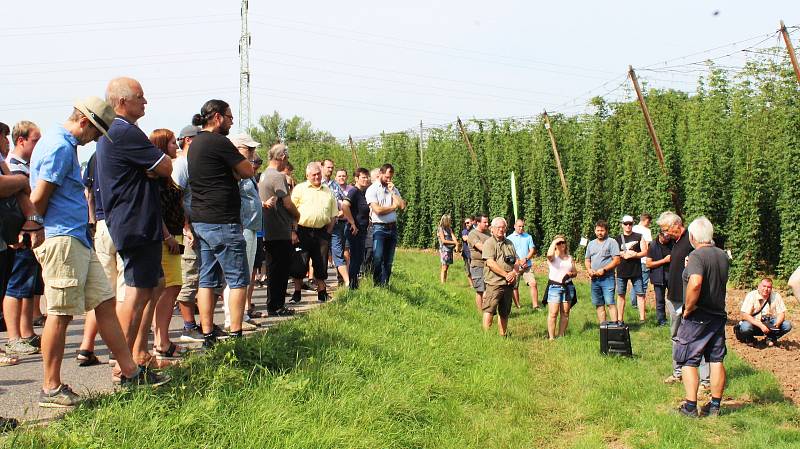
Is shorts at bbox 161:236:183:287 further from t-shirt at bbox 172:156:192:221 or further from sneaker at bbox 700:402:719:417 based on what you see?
sneaker at bbox 700:402:719:417

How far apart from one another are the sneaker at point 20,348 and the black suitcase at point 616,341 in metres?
7.26

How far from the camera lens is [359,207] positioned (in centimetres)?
1198

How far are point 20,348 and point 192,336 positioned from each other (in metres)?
1.58

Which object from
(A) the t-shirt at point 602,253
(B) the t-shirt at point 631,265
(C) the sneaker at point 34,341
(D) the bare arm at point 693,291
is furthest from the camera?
(B) the t-shirt at point 631,265

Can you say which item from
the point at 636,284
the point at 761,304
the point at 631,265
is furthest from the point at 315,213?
the point at 761,304

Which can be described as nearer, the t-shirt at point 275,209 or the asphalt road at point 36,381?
the asphalt road at point 36,381

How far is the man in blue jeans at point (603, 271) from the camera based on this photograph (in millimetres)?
12672

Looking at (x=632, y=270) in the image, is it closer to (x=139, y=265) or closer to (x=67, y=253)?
(x=139, y=265)

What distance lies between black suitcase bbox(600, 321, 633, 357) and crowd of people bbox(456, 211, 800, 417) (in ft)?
2.84

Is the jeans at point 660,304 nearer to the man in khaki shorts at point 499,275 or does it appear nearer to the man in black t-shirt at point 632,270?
the man in black t-shirt at point 632,270

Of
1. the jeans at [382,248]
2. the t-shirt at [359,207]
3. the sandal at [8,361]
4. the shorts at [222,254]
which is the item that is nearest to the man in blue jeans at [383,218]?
the jeans at [382,248]

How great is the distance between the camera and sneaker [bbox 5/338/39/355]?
6781 mm

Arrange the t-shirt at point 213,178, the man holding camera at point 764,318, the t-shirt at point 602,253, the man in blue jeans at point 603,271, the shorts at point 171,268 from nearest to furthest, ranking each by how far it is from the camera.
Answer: the shorts at point 171,268 < the t-shirt at point 213,178 < the man holding camera at point 764,318 < the man in blue jeans at point 603,271 < the t-shirt at point 602,253

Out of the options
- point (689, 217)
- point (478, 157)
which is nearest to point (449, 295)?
point (689, 217)
